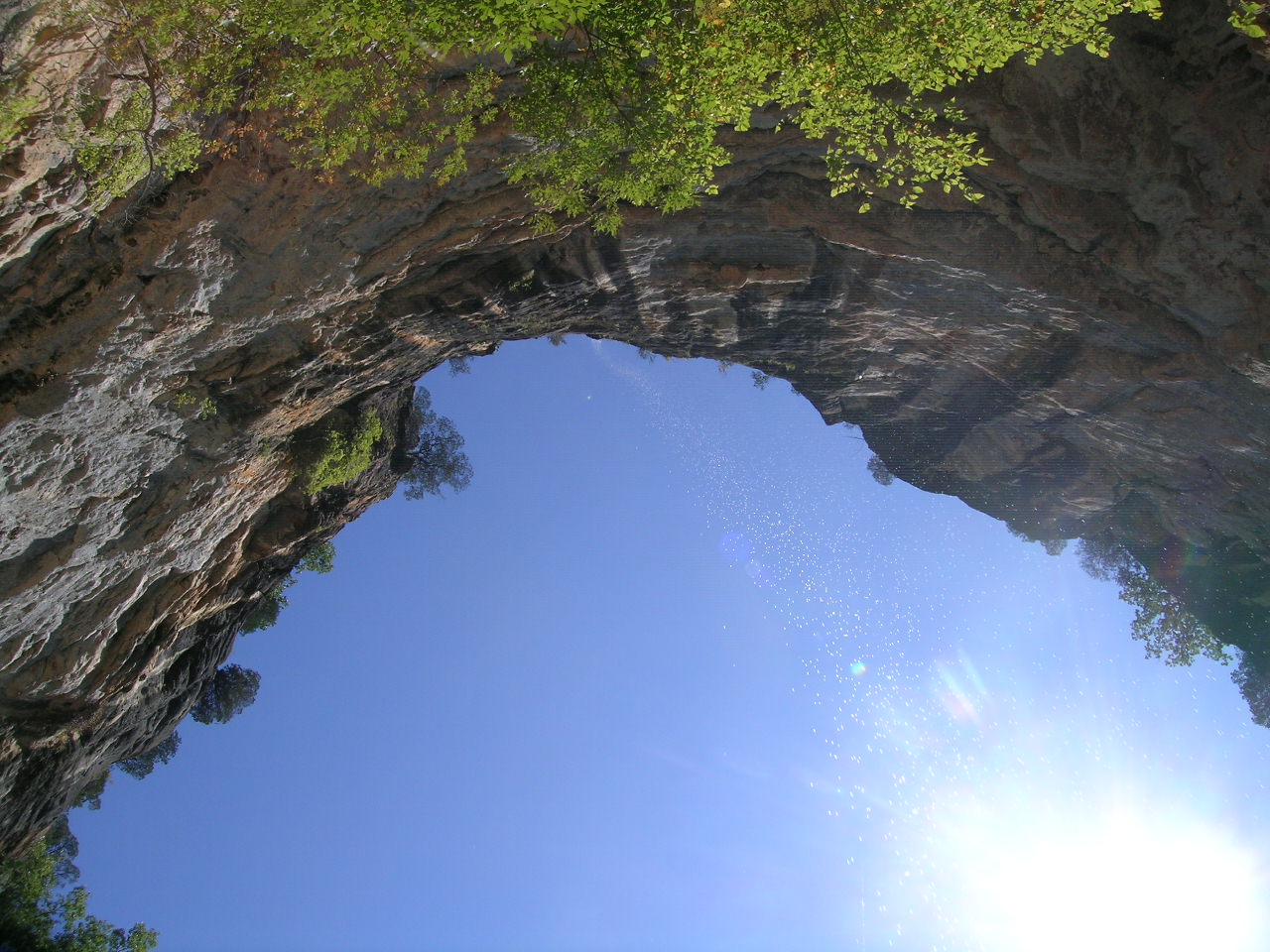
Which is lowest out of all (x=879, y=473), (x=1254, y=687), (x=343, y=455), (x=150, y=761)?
(x=150, y=761)

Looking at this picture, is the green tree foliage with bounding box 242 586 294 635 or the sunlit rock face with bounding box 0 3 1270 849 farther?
the green tree foliage with bounding box 242 586 294 635

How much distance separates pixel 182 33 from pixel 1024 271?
40.9ft

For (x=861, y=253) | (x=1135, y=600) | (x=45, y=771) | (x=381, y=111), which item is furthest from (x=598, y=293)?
(x=1135, y=600)

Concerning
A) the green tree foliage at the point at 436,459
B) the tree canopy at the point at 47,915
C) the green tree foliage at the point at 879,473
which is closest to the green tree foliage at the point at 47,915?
the tree canopy at the point at 47,915

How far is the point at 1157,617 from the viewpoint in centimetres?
2170

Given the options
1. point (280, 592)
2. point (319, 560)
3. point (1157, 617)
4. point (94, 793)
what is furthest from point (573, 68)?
point (94, 793)

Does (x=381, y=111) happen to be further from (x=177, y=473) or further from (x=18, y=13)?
(x=177, y=473)

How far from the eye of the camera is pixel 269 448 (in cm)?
1505

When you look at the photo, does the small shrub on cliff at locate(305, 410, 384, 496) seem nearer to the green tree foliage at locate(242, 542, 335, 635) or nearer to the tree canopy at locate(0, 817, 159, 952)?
the green tree foliage at locate(242, 542, 335, 635)

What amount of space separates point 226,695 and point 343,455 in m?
12.9

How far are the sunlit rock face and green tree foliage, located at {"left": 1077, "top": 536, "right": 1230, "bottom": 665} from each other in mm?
2438

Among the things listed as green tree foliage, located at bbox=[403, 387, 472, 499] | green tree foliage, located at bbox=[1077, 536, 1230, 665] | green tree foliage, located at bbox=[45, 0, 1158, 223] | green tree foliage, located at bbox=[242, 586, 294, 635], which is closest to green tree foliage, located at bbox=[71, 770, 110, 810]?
green tree foliage, located at bbox=[242, 586, 294, 635]

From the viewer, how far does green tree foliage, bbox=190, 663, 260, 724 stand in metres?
24.0

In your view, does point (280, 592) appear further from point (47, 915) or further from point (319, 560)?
point (47, 915)
